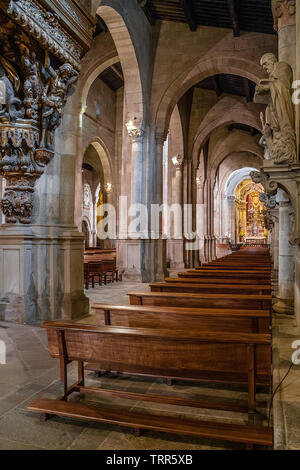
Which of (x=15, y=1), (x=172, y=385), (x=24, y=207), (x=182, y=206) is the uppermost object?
(x=15, y=1)

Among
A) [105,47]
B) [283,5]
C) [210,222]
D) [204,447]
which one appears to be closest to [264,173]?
[283,5]

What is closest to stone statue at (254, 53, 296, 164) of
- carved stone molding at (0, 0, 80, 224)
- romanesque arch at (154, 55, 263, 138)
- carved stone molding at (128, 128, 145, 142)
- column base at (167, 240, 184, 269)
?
carved stone molding at (0, 0, 80, 224)

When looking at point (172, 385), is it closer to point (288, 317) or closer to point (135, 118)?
point (288, 317)

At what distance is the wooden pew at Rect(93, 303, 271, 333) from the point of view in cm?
339

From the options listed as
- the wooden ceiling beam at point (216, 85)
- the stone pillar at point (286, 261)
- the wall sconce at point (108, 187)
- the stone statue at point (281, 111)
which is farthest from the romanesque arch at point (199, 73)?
the wall sconce at point (108, 187)

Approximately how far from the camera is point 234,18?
10.6 meters

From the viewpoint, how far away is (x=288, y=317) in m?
5.54

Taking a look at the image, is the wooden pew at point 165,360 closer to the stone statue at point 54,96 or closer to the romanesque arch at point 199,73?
the stone statue at point 54,96

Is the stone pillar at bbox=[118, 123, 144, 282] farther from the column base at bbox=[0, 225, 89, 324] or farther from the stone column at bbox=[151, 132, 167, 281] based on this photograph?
the column base at bbox=[0, 225, 89, 324]

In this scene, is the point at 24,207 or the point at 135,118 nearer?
the point at 24,207

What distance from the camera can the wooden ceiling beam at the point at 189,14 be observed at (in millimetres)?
10542

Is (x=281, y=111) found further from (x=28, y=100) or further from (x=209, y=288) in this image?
(x=28, y=100)

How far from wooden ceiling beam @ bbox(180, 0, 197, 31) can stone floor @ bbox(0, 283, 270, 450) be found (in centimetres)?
1010
